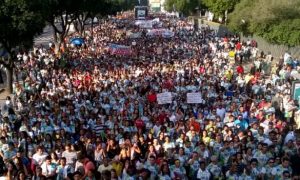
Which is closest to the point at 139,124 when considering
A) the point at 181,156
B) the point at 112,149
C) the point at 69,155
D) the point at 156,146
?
the point at 112,149

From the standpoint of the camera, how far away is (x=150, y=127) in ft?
51.2

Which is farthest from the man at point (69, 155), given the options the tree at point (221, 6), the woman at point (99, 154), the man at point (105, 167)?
the tree at point (221, 6)

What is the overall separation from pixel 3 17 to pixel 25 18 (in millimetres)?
1109

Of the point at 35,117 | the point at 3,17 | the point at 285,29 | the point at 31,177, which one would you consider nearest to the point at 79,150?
the point at 31,177

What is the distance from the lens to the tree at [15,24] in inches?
1010

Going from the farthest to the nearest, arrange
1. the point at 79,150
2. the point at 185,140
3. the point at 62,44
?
the point at 62,44, the point at 185,140, the point at 79,150

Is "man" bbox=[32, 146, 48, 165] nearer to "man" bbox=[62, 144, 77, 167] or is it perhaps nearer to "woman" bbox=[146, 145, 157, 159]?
"man" bbox=[62, 144, 77, 167]

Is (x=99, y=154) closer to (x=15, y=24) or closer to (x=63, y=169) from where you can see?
(x=63, y=169)

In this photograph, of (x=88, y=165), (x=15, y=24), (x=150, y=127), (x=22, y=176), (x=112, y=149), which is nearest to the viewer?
(x=22, y=176)

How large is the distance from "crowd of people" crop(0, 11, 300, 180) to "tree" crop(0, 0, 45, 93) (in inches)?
64.0

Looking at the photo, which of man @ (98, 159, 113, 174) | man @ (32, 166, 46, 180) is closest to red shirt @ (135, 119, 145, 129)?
man @ (98, 159, 113, 174)

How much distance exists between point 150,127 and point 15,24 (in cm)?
1307

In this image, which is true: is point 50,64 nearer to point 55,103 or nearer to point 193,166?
point 55,103

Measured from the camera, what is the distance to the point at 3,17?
25547mm
